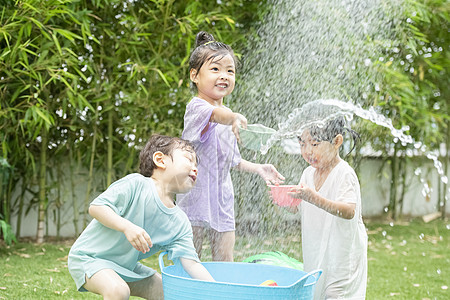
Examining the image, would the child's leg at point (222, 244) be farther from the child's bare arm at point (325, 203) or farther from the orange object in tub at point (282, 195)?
the child's bare arm at point (325, 203)

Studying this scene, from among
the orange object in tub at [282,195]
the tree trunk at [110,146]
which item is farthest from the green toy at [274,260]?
the tree trunk at [110,146]

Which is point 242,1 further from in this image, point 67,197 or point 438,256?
point 438,256

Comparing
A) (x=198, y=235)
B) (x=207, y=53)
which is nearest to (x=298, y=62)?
(x=207, y=53)

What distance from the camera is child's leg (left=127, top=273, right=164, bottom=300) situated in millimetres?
2062

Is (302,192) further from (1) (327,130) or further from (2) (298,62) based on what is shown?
(2) (298,62)

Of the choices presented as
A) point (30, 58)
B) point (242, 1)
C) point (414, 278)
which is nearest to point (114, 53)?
point (30, 58)

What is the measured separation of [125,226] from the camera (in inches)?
71.9

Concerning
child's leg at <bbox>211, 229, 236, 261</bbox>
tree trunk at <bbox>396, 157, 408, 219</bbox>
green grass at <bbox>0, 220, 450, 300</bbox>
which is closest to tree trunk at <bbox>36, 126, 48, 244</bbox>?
green grass at <bbox>0, 220, 450, 300</bbox>

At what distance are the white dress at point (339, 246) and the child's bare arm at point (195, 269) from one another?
1.53 feet

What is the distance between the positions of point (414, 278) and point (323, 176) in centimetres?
191

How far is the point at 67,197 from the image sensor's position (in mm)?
4945

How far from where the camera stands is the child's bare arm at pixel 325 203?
2.03m

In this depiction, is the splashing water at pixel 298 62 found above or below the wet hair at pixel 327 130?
above

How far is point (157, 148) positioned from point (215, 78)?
0.46 meters
